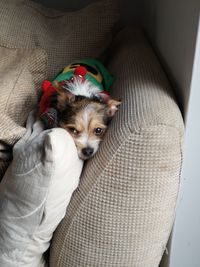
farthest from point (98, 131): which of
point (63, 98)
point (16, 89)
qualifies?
point (16, 89)

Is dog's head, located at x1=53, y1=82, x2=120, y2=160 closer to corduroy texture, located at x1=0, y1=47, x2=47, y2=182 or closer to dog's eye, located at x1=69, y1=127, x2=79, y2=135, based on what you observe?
dog's eye, located at x1=69, y1=127, x2=79, y2=135

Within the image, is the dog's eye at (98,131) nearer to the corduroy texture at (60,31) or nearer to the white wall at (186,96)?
the white wall at (186,96)

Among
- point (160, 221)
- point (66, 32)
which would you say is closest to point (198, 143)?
point (160, 221)

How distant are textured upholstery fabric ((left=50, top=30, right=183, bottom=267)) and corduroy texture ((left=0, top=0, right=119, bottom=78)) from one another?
0.58m

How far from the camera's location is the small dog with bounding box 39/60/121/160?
3.86 feet

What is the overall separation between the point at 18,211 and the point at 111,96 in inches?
22.0

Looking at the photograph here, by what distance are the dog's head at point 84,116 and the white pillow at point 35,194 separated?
0.22 meters

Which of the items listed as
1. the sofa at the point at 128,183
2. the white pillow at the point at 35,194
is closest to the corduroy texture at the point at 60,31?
the sofa at the point at 128,183

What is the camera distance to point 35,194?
880 millimetres

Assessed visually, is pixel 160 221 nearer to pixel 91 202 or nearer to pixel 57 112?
pixel 91 202

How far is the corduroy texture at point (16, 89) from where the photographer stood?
1.08m

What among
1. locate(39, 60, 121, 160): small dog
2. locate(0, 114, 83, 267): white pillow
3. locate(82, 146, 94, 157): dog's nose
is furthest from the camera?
locate(39, 60, 121, 160): small dog

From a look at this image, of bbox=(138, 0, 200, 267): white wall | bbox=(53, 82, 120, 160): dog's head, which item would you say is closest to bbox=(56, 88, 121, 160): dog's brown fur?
bbox=(53, 82, 120, 160): dog's head

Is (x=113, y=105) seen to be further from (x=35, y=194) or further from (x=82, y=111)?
(x=35, y=194)
